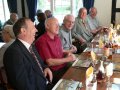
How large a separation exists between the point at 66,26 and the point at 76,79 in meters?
1.54

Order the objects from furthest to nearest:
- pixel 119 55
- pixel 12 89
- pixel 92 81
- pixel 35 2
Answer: pixel 35 2
pixel 119 55
pixel 12 89
pixel 92 81

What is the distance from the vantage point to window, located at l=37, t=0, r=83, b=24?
21.3 feet

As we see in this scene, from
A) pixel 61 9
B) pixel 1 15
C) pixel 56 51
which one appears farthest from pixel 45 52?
pixel 1 15

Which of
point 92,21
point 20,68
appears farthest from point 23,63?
point 92,21

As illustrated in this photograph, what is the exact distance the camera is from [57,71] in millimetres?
2719

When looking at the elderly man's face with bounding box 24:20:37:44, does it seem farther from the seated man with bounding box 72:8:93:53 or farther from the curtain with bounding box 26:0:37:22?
the curtain with bounding box 26:0:37:22

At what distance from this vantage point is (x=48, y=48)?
257 cm

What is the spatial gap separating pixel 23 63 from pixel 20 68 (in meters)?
0.06

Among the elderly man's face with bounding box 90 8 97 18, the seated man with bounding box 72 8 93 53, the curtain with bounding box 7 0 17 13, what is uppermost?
the curtain with bounding box 7 0 17 13

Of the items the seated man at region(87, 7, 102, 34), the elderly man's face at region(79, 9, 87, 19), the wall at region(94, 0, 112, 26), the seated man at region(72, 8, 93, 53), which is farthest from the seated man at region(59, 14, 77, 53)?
the wall at region(94, 0, 112, 26)

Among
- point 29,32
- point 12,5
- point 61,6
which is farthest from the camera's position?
point 12,5

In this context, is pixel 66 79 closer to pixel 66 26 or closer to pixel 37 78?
pixel 37 78

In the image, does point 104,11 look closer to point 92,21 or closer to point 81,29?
point 92,21

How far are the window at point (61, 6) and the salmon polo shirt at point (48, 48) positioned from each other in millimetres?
3944
